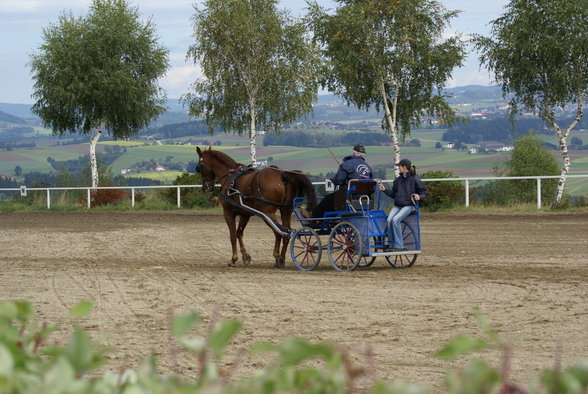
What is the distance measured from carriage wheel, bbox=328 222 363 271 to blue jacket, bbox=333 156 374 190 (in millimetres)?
627

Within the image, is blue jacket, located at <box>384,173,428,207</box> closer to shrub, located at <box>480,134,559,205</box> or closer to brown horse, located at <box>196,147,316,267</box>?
brown horse, located at <box>196,147,316,267</box>

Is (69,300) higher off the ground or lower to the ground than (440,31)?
lower

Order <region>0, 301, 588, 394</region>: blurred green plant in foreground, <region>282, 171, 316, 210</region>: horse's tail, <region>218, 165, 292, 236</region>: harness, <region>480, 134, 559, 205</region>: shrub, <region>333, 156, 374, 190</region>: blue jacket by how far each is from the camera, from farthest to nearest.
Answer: <region>480, 134, 559, 205</region>: shrub < <region>282, 171, 316, 210</region>: horse's tail < <region>218, 165, 292, 236</region>: harness < <region>333, 156, 374, 190</region>: blue jacket < <region>0, 301, 588, 394</region>: blurred green plant in foreground

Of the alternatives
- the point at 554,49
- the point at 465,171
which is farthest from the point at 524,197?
the point at 465,171

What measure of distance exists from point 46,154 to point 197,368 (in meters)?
87.0

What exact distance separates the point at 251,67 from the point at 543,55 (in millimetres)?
11678

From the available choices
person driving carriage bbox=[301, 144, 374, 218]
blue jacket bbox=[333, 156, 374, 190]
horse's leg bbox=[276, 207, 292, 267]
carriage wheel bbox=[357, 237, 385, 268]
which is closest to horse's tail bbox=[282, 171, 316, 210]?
horse's leg bbox=[276, 207, 292, 267]

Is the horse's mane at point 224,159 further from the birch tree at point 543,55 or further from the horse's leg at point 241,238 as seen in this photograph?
the birch tree at point 543,55

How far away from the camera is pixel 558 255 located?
14.8 m

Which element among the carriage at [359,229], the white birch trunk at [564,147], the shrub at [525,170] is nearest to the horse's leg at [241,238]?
the carriage at [359,229]

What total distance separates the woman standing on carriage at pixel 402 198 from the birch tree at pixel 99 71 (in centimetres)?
2247

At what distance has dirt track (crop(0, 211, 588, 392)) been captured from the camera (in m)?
7.49

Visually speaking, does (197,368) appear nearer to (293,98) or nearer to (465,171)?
(293,98)

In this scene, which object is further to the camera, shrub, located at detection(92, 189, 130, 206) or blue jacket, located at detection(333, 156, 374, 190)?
shrub, located at detection(92, 189, 130, 206)
